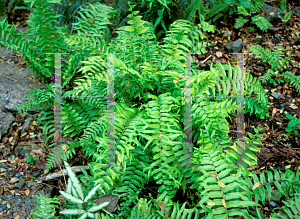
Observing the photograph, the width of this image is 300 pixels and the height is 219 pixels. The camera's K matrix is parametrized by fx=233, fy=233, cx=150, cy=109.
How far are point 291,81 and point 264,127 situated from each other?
0.68 metres

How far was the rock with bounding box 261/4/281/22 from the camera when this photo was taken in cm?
338

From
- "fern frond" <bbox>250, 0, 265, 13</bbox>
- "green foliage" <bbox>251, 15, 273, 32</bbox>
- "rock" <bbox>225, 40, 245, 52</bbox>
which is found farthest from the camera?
"fern frond" <bbox>250, 0, 265, 13</bbox>

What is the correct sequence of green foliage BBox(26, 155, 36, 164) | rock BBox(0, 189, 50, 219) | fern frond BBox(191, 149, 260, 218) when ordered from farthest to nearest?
green foliage BBox(26, 155, 36, 164) < rock BBox(0, 189, 50, 219) < fern frond BBox(191, 149, 260, 218)

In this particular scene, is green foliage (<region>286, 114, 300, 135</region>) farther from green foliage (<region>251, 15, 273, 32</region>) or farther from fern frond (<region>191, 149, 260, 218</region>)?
green foliage (<region>251, 15, 273, 32</region>)

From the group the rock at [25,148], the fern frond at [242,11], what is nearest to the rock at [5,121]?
the rock at [25,148]

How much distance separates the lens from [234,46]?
3004 mm

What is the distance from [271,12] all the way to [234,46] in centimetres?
99

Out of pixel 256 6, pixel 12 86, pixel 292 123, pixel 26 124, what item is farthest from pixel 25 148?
pixel 256 6

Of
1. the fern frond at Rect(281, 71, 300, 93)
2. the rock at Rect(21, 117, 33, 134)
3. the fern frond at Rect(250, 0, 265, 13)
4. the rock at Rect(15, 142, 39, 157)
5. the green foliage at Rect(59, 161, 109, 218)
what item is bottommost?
the green foliage at Rect(59, 161, 109, 218)

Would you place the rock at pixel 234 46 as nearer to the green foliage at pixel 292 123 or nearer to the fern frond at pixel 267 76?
the fern frond at pixel 267 76

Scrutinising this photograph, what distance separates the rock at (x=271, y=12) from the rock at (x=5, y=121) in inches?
141

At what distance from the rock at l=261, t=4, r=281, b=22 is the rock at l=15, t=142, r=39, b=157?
137 inches

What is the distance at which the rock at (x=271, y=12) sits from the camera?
11.1 feet

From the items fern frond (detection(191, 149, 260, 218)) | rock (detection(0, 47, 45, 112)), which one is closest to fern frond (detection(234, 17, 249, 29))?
fern frond (detection(191, 149, 260, 218))
